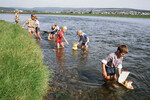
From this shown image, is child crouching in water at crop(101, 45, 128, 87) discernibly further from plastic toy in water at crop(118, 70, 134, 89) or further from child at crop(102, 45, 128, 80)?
plastic toy in water at crop(118, 70, 134, 89)

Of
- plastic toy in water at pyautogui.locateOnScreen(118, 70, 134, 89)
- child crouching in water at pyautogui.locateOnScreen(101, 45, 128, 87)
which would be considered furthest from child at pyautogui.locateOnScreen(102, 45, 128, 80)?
plastic toy in water at pyautogui.locateOnScreen(118, 70, 134, 89)

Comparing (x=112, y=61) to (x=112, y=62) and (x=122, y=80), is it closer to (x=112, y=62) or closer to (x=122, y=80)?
(x=112, y=62)

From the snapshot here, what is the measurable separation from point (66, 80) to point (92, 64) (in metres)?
2.43

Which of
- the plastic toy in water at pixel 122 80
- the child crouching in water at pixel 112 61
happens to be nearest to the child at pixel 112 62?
the child crouching in water at pixel 112 61

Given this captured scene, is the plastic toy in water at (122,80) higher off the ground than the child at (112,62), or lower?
lower

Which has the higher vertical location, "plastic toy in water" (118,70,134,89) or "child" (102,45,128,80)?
"child" (102,45,128,80)

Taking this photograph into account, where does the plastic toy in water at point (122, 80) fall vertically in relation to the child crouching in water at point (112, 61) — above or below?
below

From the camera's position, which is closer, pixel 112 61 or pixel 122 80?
pixel 112 61

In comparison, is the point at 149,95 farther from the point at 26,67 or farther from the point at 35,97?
the point at 26,67

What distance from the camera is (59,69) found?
614cm

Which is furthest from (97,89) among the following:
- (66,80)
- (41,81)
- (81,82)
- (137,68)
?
(137,68)

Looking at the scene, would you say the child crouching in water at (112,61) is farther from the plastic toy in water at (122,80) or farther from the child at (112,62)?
the plastic toy in water at (122,80)

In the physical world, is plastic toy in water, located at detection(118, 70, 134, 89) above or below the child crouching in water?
below

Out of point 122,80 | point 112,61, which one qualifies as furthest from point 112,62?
point 122,80
